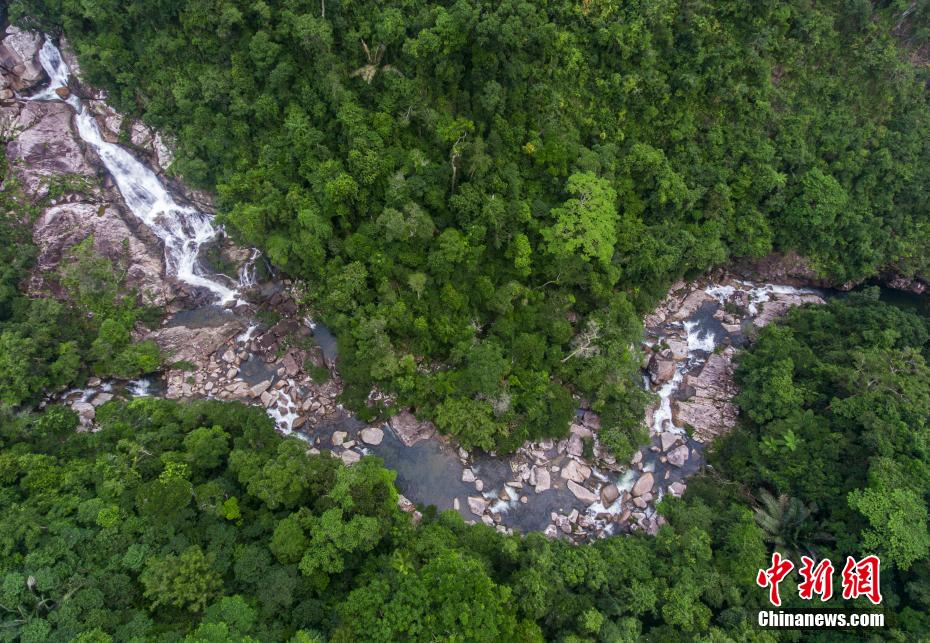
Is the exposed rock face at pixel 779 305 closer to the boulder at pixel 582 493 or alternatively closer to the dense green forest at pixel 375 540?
the dense green forest at pixel 375 540

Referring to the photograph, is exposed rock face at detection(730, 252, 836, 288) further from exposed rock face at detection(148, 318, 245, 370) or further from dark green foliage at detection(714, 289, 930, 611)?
exposed rock face at detection(148, 318, 245, 370)

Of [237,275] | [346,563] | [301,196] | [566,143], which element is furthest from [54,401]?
[566,143]

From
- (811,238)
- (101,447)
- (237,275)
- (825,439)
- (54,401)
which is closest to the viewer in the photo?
(101,447)

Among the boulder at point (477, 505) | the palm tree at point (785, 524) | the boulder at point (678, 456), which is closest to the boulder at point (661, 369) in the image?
the boulder at point (678, 456)

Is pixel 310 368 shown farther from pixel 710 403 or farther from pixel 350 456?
pixel 710 403

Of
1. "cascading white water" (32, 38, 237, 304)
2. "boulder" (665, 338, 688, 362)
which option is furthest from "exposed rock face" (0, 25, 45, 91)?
"boulder" (665, 338, 688, 362)

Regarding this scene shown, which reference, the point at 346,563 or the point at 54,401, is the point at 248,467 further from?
the point at 54,401
